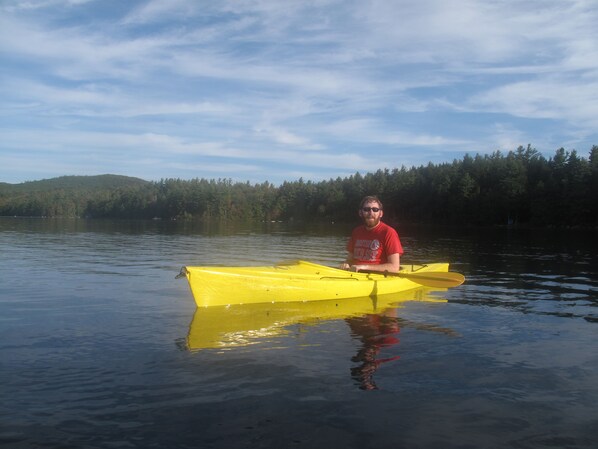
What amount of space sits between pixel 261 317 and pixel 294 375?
3478mm

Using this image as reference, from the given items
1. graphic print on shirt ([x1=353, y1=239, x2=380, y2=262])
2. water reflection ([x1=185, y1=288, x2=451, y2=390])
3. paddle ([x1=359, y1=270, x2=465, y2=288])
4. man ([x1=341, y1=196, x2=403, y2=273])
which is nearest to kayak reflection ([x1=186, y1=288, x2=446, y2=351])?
water reflection ([x1=185, y1=288, x2=451, y2=390])

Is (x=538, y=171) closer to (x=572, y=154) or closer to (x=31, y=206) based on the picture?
(x=572, y=154)

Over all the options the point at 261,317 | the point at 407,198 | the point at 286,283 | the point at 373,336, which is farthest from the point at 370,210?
the point at 407,198

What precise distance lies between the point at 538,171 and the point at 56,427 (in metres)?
95.7

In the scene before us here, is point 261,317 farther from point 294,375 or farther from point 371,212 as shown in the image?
point 294,375

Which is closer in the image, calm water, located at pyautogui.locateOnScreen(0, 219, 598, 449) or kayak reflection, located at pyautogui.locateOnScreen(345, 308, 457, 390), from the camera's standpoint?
calm water, located at pyautogui.locateOnScreen(0, 219, 598, 449)

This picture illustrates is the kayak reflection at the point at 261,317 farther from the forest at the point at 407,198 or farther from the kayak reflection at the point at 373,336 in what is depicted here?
the forest at the point at 407,198

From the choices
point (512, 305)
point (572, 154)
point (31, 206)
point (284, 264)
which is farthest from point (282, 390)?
point (31, 206)

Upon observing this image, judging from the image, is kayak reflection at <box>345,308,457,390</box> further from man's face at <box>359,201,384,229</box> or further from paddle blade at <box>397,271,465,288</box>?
man's face at <box>359,201,384,229</box>

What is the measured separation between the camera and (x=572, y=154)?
84000 millimetres

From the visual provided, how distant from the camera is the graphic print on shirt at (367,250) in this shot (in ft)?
37.1

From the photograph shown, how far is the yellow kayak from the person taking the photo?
1027cm

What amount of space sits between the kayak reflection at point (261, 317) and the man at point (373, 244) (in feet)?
3.14

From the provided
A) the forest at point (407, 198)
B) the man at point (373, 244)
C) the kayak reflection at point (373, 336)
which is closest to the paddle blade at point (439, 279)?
the man at point (373, 244)
